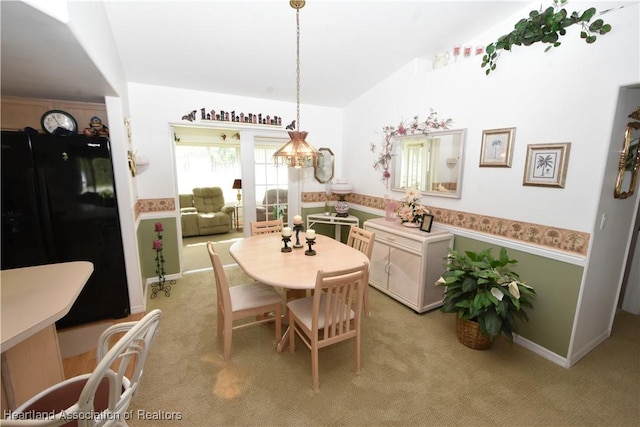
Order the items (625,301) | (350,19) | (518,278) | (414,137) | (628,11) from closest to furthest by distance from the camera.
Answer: (628,11) → (518,278) → (350,19) → (625,301) → (414,137)

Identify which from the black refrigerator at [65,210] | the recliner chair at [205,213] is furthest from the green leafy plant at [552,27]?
the recliner chair at [205,213]

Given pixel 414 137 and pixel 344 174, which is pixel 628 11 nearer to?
pixel 414 137

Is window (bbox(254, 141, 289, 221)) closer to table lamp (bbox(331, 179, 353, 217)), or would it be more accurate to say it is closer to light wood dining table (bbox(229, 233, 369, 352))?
table lamp (bbox(331, 179, 353, 217))

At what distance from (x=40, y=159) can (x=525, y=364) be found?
400cm

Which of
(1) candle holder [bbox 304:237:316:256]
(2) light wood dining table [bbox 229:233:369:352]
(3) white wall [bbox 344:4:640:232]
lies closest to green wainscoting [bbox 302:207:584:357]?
(3) white wall [bbox 344:4:640:232]

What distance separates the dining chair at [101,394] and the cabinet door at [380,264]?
2369 millimetres

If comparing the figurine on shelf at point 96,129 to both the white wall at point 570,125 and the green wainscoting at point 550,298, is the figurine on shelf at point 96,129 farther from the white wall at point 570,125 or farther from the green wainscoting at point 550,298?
the green wainscoting at point 550,298

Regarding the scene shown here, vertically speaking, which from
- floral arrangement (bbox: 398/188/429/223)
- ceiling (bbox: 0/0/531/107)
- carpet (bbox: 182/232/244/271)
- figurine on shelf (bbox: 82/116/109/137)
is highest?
ceiling (bbox: 0/0/531/107)

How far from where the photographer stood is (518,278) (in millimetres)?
2227

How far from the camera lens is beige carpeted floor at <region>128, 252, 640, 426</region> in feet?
5.48

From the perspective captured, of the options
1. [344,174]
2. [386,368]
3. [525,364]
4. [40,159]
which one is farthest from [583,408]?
[40,159]

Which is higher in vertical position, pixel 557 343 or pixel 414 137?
pixel 414 137

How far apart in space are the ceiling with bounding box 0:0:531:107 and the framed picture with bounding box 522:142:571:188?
119cm

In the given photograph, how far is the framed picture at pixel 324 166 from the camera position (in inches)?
173
